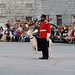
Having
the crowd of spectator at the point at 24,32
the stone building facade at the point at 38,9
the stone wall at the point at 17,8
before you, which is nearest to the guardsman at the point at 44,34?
the crowd of spectator at the point at 24,32

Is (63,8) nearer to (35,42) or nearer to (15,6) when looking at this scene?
(15,6)

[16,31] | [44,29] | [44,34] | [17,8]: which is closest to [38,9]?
[17,8]

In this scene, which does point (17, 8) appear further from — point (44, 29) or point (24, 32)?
point (44, 29)

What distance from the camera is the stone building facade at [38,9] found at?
46344 mm

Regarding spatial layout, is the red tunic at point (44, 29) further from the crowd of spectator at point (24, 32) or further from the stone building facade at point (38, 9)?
the stone building facade at point (38, 9)

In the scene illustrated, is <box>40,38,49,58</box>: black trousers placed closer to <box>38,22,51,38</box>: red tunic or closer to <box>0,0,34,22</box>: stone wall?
<box>38,22,51,38</box>: red tunic

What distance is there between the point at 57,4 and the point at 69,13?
52.0 inches

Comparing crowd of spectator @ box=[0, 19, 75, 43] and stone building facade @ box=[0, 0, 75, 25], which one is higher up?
stone building facade @ box=[0, 0, 75, 25]

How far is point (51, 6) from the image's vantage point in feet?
153

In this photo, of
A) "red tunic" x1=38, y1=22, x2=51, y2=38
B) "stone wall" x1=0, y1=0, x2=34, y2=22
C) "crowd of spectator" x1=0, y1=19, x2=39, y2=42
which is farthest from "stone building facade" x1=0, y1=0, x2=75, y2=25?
"red tunic" x1=38, y1=22, x2=51, y2=38

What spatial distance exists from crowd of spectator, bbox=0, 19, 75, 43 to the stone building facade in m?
4.52

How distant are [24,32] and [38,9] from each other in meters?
7.53

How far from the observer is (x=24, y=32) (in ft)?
131

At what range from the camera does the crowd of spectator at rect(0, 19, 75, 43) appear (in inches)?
1465
